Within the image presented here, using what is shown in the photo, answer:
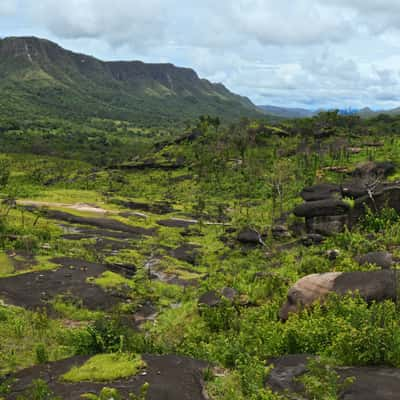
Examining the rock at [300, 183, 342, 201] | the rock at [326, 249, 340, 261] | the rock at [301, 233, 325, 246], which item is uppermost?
the rock at [300, 183, 342, 201]

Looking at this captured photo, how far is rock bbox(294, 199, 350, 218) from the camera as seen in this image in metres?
39.0

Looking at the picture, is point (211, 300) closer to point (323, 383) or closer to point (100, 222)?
point (323, 383)

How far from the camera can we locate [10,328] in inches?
783

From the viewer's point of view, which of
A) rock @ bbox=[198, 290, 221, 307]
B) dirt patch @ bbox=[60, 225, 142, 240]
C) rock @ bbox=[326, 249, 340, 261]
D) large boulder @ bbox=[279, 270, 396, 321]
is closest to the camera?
large boulder @ bbox=[279, 270, 396, 321]

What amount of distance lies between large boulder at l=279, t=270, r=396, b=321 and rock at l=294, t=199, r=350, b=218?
21.0 m

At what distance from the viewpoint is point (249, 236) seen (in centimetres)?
4922

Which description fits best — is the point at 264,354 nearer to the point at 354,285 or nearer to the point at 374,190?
the point at 354,285

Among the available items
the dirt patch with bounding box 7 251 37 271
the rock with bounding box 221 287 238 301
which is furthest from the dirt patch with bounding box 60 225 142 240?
the rock with bounding box 221 287 238 301

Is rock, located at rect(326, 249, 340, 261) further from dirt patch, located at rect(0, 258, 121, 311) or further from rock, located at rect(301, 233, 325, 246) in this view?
dirt patch, located at rect(0, 258, 121, 311)

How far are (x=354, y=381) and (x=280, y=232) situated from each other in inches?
1450

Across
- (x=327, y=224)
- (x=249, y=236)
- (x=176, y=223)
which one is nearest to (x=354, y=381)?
(x=327, y=224)

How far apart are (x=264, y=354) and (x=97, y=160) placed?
157013 mm

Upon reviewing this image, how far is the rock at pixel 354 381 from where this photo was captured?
33.7 ft

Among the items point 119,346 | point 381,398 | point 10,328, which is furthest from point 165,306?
point 381,398
